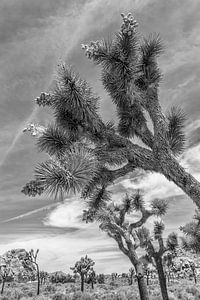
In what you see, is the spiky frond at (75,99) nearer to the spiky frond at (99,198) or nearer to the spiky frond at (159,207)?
the spiky frond at (99,198)

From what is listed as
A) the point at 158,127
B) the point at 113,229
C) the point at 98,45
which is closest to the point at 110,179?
the point at 158,127

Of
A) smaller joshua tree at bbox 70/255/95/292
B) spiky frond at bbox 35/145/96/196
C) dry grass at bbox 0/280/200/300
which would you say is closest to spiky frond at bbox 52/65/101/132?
spiky frond at bbox 35/145/96/196

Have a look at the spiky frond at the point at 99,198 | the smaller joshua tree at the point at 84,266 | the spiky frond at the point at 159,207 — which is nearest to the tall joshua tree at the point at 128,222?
the spiky frond at the point at 159,207

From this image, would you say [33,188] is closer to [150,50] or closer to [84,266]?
[150,50]

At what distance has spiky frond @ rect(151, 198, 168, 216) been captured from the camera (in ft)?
51.9

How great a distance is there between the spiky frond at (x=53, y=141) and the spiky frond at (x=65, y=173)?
5.95 feet

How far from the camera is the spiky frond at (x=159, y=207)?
51.9 feet

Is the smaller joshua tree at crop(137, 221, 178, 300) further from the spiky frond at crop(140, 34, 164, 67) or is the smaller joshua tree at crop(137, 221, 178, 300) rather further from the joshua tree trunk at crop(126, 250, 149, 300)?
the spiky frond at crop(140, 34, 164, 67)

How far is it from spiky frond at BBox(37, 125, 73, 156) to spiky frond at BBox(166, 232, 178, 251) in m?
14.1

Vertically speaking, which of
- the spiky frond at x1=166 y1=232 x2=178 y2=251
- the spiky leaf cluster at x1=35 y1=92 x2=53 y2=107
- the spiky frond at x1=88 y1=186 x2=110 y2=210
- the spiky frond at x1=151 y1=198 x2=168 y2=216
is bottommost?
the spiky frond at x1=88 y1=186 x2=110 y2=210

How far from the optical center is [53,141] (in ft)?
25.6

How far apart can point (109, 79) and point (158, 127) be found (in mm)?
1986

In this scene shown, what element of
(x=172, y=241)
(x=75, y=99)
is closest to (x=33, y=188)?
(x=75, y=99)

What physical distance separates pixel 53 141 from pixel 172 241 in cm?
1496
